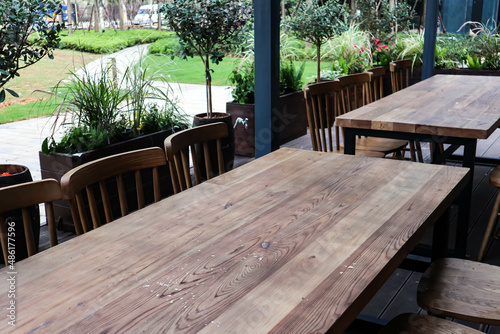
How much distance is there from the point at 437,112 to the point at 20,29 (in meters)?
2.48

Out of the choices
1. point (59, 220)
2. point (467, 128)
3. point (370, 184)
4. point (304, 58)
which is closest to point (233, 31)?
point (304, 58)

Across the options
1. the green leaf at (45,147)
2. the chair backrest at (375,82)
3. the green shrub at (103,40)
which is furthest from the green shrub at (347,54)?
the green leaf at (45,147)

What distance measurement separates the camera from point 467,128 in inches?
104

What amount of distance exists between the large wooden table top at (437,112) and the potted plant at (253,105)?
170 centimetres

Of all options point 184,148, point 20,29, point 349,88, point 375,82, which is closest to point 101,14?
point 20,29

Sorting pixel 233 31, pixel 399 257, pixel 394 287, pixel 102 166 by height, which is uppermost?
pixel 233 31

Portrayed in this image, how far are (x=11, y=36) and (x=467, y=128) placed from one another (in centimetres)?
256

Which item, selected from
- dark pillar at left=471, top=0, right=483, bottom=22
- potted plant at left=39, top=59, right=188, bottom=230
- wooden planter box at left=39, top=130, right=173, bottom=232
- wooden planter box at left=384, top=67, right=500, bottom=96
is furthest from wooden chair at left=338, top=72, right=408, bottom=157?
dark pillar at left=471, top=0, right=483, bottom=22

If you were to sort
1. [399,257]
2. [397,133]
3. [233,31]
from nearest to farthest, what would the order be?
1. [399,257]
2. [397,133]
3. [233,31]

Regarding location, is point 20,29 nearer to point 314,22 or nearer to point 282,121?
point 282,121

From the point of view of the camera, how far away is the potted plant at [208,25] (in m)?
4.37

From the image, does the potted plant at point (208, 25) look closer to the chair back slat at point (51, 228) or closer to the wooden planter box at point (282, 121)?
the wooden planter box at point (282, 121)

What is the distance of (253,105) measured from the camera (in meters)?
5.08

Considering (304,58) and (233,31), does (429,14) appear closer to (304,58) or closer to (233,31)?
(304,58)
